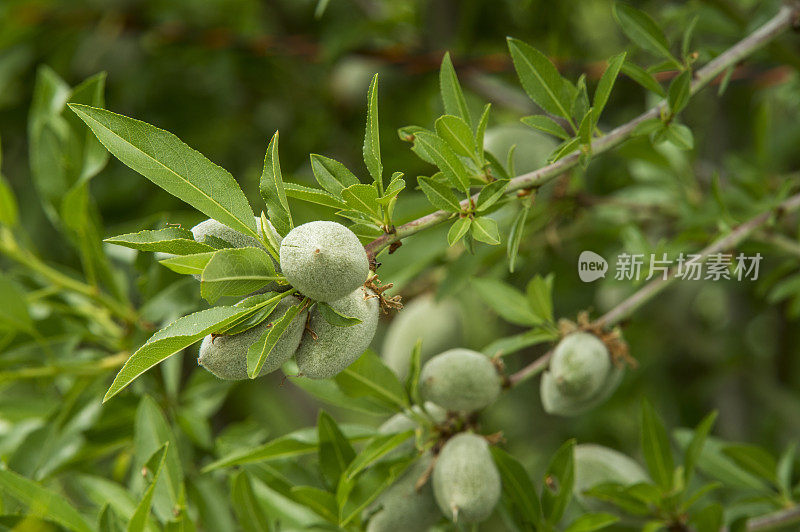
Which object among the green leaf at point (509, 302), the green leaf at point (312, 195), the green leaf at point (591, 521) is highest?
the green leaf at point (312, 195)

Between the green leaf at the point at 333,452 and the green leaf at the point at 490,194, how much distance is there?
12.8 inches

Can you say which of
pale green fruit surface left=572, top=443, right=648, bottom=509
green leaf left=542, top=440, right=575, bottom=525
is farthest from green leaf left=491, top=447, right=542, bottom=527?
pale green fruit surface left=572, top=443, right=648, bottom=509

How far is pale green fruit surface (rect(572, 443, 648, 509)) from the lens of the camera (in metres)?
0.98

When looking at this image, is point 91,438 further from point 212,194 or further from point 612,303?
point 612,303

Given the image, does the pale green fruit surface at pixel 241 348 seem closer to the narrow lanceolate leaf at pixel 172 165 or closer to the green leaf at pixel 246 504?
the narrow lanceolate leaf at pixel 172 165

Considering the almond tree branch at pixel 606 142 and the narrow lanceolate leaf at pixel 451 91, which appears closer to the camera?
the almond tree branch at pixel 606 142

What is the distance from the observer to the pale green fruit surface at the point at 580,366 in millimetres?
859

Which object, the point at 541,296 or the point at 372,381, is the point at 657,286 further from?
the point at 372,381

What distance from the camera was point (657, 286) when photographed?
92cm

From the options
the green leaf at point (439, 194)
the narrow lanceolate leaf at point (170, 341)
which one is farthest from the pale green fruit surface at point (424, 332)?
the narrow lanceolate leaf at point (170, 341)

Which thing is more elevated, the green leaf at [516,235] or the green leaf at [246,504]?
the green leaf at [516,235]

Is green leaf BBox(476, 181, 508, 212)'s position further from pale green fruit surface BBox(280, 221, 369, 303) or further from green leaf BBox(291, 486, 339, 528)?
green leaf BBox(291, 486, 339, 528)

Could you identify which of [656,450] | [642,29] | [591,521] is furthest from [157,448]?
[642,29]

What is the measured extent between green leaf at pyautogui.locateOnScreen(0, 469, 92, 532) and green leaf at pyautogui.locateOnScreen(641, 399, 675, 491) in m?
0.66
